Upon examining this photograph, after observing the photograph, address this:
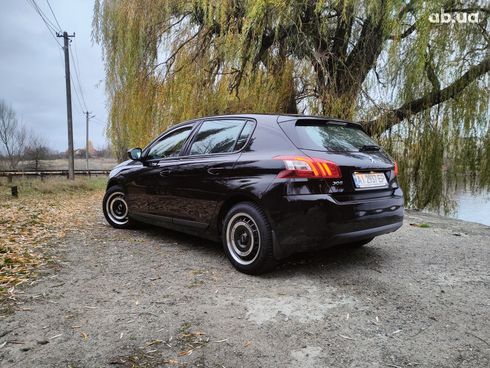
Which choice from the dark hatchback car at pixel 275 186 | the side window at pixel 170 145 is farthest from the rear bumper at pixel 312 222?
the side window at pixel 170 145

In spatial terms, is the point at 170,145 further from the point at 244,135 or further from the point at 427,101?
the point at 427,101

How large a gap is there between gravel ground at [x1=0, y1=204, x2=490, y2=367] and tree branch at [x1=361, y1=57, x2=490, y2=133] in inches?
174

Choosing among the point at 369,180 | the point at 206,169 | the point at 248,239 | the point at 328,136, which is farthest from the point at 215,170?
the point at 369,180

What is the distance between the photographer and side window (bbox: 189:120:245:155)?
3.90 m

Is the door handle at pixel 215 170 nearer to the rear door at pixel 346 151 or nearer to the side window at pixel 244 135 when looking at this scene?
the side window at pixel 244 135

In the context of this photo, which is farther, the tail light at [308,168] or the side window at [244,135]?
the side window at [244,135]

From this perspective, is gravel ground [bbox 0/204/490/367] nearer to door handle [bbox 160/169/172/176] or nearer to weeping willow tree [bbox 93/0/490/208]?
door handle [bbox 160/169/172/176]

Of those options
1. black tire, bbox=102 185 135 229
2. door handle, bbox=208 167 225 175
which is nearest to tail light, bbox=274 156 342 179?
door handle, bbox=208 167 225 175

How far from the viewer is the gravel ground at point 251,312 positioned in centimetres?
213

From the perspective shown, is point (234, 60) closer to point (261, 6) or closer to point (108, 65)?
point (261, 6)

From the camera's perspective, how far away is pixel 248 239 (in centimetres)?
353

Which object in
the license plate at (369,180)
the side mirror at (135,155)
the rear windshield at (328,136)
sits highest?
the rear windshield at (328,136)

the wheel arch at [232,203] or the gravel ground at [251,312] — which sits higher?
the wheel arch at [232,203]

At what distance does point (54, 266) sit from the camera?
3703 millimetres
